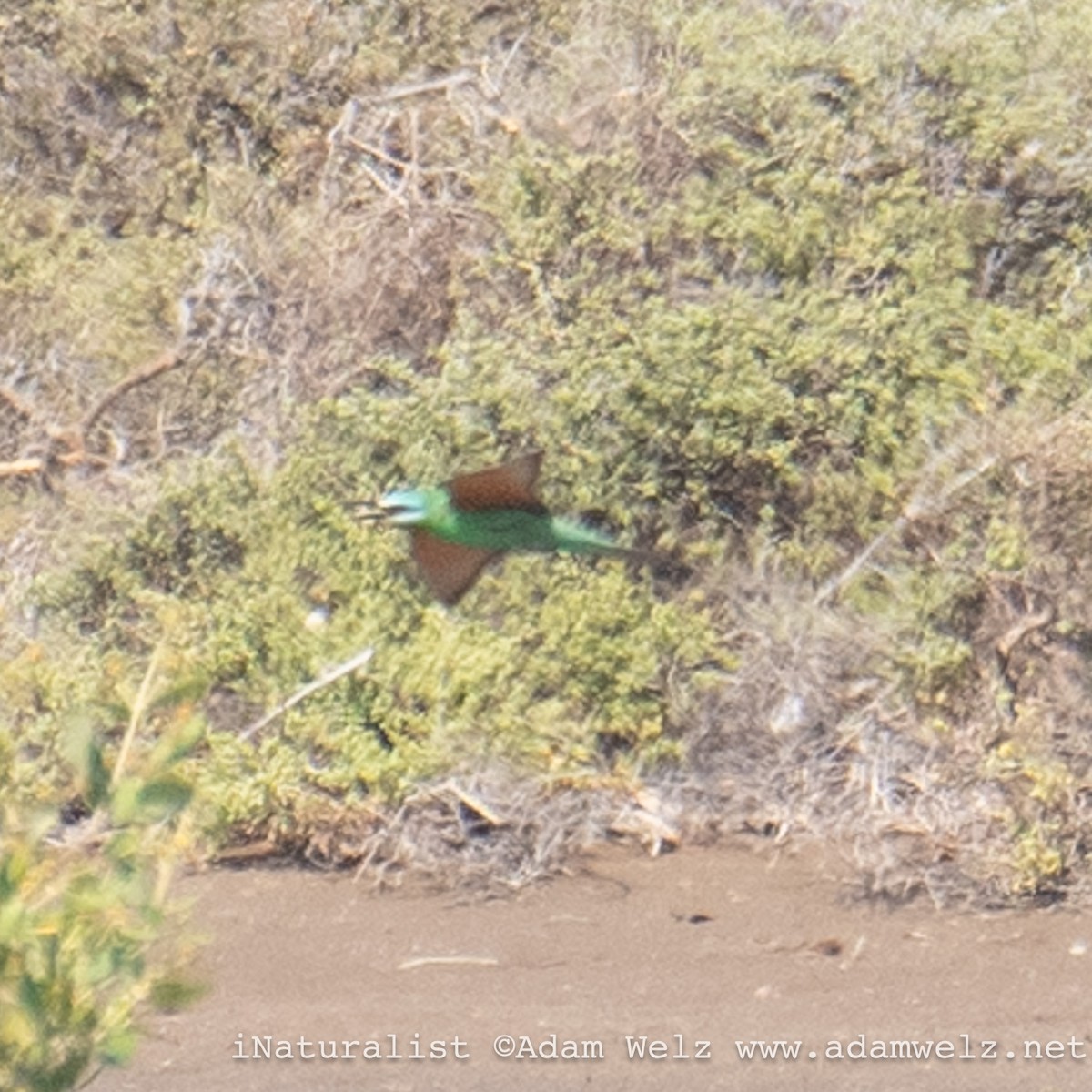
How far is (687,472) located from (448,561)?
3.53m

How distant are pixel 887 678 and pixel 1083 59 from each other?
201cm

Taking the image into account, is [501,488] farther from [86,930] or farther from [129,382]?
[129,382]

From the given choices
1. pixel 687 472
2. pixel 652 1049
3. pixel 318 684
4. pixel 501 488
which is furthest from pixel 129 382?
pixel 501 488

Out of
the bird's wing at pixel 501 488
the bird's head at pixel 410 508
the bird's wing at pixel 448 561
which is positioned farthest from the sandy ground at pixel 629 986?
the bird's wing at pixel 501 488

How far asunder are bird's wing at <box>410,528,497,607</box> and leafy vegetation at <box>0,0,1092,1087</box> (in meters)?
2.67

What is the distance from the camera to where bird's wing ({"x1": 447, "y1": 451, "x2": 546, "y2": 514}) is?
3625 millimetres

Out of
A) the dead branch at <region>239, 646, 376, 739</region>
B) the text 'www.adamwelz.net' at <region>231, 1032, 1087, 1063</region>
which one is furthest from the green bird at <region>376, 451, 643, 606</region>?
the dead branch at <region>239, 646, 376, 739</region>

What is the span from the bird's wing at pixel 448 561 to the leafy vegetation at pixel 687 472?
8.76ft

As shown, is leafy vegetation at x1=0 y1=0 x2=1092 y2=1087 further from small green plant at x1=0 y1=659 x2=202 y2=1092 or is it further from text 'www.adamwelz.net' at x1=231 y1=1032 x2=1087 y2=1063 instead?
small green plant at x1=0 y1=659 x2=202 y2=1092

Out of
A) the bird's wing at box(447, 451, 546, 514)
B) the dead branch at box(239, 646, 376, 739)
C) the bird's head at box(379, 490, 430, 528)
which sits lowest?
the dead branch at box(239, 646, 376, 739)

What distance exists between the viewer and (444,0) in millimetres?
9539

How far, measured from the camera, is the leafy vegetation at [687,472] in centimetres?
696

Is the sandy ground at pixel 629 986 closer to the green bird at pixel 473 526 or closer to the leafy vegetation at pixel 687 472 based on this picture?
the leafy vegetation at pixel 687 472

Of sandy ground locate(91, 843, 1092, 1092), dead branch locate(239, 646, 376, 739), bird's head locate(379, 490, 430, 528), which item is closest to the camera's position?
bird's head locate(379, 490, 430, 528)
